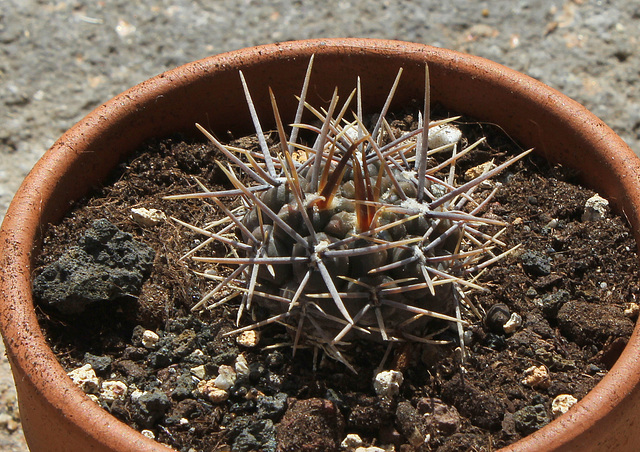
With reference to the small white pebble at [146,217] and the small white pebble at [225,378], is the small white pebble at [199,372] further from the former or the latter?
the small white pebble at [146,217]

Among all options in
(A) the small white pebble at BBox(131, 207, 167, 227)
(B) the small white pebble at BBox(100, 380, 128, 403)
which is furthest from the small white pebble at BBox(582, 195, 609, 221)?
(B) the small white pebble at BBox(100, 380, 128, 403)

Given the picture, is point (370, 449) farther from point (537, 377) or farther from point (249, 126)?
point (249, 126)

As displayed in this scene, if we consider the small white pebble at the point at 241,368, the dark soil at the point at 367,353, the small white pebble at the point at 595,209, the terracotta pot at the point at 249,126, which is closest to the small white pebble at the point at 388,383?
the dark soil at the point at 367,353

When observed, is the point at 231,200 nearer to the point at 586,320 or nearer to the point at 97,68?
the point at 586,320

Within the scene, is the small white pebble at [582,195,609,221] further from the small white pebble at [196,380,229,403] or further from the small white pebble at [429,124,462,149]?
the small white pebble at [196,380,229,403]

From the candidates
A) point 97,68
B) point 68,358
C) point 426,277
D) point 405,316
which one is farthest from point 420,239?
point 97,68

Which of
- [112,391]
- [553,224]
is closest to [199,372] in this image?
[112,391]
